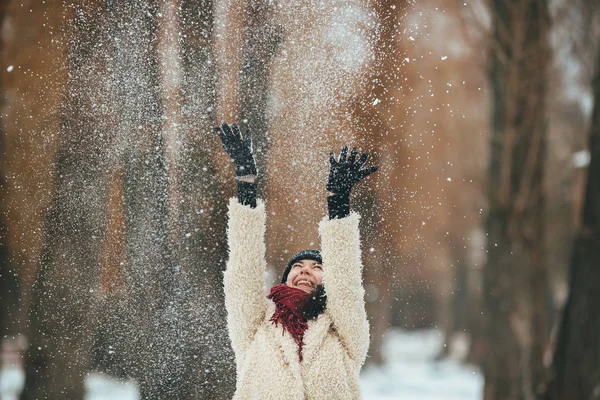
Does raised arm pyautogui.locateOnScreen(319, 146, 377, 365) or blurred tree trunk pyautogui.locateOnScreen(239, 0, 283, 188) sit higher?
blurred tree trunk pyautogui.locateOnScreen(239, 0, 283, 188)

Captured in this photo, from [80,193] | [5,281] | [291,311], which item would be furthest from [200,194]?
[5,281]

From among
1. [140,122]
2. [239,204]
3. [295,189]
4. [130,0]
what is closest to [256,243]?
[239,204]

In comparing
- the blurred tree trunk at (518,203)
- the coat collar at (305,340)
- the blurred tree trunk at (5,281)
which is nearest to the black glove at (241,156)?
the coat collar at (305,340)

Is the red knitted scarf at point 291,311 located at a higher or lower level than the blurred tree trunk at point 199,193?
lower

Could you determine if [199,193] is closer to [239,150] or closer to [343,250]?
[239,150]

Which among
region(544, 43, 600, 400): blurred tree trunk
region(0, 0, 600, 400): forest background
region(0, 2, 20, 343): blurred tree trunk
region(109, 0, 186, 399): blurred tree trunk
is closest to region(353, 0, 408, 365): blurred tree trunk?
region(0, 0, 600, 400): forest background

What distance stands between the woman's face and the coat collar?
5.7 inches

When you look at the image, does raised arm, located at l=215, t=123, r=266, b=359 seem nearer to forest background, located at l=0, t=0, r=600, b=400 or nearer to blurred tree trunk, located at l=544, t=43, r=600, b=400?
forest background, located at l=0, t=0, r=600, b=400

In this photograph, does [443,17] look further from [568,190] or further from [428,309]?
[428,309]

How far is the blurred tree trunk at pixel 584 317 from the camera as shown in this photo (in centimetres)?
569

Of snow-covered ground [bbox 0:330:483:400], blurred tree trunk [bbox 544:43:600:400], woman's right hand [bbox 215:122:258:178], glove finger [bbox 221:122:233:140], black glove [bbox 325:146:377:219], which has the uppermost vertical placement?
glove finger [bbox 221:122:233:140]

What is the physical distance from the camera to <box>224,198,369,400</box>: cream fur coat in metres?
3.06

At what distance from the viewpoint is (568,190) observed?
1487cm

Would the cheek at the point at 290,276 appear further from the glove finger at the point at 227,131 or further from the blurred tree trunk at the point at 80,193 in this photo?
the blurred tree trunk at the point at 80,193
